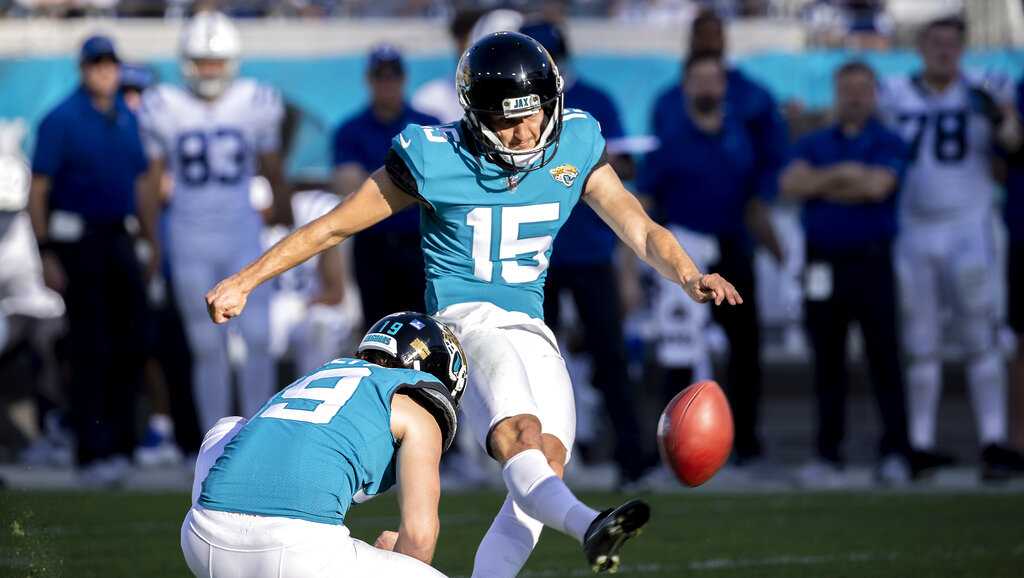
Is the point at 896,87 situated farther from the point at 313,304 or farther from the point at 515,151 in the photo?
the point at 515,151

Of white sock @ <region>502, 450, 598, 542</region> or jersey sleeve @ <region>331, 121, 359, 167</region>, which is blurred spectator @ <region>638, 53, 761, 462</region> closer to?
jersey sleeve @ <region>331, 121, 359, 167</region>

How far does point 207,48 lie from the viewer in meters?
9.09

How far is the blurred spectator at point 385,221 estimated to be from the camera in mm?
8539

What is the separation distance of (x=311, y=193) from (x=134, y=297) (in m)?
3.61

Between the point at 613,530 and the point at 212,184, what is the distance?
5.45 m

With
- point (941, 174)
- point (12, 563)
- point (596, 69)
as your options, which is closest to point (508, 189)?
point (12, 563)

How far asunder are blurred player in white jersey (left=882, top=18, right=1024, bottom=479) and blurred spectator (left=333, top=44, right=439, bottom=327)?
2686 millimetres

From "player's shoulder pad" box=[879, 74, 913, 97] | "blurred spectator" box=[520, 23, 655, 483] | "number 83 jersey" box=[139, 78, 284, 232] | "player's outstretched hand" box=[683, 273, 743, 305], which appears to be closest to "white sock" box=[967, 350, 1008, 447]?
"player's shoulder pad" box=[879, 74, 913, 97]

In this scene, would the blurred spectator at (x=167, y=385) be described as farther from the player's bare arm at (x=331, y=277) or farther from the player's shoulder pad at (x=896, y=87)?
the player's shoulder pad at (x=896, y=87)

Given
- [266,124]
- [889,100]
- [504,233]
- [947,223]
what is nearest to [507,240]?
[504,233]

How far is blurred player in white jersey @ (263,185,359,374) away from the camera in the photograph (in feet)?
31.3

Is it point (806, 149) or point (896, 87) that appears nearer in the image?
point (806, 149)

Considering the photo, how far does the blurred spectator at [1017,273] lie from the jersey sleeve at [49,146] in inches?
203

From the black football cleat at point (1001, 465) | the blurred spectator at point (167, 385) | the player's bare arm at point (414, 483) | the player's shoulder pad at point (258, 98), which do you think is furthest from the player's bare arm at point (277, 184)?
the player's bare arm at point (414, 483)
